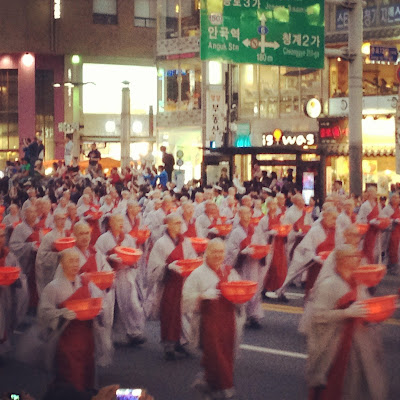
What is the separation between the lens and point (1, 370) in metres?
9.97

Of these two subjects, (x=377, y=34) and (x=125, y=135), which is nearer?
(x=377, y=34)

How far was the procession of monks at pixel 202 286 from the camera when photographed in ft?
23.1

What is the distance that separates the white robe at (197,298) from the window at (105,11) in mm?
42677

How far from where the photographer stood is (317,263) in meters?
11.8

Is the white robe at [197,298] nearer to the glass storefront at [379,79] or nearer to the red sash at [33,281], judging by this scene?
the red sash at [33,281]

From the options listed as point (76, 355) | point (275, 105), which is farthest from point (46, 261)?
A: point (275, 105)

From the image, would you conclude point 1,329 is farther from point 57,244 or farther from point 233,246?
point 233,246

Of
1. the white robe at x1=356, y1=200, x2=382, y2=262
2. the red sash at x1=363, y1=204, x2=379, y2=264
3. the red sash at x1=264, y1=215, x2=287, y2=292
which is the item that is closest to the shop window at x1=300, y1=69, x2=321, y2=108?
the white robe at x1=356, y1=200, x2=382, y2=262

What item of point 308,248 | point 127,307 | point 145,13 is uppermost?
point 145,13

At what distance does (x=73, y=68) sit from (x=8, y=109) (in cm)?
502

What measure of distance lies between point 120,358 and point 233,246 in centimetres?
308

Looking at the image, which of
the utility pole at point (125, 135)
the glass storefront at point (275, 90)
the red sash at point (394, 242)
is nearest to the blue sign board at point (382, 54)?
the red sash at point (394, 242)

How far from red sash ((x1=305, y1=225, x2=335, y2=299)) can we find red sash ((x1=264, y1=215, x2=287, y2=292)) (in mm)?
2334

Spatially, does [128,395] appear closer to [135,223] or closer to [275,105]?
[135,223]
